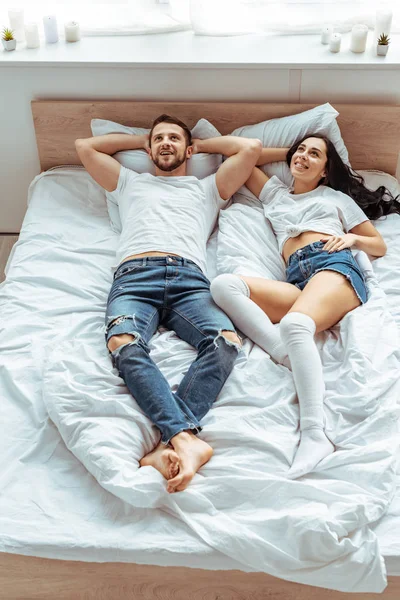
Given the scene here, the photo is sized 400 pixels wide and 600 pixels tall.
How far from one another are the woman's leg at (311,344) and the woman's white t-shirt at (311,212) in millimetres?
227

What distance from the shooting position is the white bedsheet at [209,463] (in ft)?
4.40

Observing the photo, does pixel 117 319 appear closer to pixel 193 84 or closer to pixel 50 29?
pixel 193 84

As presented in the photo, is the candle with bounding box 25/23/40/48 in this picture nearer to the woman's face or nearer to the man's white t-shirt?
the man's white t-shirt

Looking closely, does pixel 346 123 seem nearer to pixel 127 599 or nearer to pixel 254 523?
pixel 254 523

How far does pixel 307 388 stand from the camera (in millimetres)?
1613

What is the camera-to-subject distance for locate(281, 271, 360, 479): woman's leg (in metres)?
1.51

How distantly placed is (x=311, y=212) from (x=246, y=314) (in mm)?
496

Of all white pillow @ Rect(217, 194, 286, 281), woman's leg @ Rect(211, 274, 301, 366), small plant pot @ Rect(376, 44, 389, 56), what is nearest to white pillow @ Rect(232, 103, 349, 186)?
white pillow @ Rect(217, 194, 286, 281)

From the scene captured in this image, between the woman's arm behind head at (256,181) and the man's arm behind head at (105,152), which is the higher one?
the man's arm behind head at (105,152)

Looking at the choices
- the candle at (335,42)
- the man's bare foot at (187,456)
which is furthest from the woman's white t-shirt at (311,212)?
the man's bare foot at (187,456)

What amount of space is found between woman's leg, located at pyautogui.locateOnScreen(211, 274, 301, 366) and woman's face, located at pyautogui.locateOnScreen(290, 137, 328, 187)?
43 centimetres

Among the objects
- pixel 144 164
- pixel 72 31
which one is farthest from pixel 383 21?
pixel 72 31

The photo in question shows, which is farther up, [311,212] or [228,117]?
[228,117]

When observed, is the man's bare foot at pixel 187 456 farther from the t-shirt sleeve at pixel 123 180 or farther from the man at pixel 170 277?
the t-shirt sleeve at pixel 123 180
